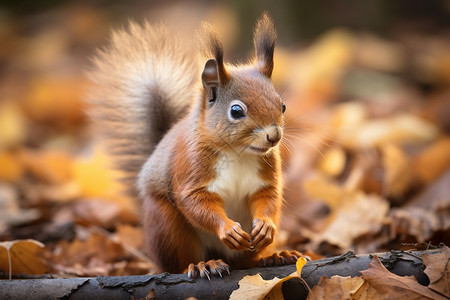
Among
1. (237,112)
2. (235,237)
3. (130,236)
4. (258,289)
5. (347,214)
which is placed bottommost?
(130,236)

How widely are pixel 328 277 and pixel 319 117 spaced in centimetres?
229

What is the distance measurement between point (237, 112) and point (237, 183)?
228mm

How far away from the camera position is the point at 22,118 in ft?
14.3

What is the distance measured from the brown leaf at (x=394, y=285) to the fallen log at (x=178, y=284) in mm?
55

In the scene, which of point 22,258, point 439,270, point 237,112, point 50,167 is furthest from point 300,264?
point 50,167

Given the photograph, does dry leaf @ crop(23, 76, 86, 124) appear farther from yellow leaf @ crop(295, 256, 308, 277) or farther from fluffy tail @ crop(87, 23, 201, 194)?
yellow leaf @ crop(295, 256, 308, 277)

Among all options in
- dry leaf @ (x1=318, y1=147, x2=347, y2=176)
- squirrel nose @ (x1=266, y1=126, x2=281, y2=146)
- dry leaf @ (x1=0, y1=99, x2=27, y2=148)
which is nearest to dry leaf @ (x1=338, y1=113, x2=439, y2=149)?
dry leaf @ (x1=318, y1=147, x2=347, y2=176)

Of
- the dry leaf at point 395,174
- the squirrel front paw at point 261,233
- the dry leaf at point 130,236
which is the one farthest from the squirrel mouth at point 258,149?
the dry leaf at point 395,174

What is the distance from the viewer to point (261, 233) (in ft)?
4.98

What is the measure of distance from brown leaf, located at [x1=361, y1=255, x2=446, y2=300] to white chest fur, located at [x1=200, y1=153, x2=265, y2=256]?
433 millimetres

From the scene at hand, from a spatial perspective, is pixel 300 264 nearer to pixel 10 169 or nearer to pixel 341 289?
pixel 341 289

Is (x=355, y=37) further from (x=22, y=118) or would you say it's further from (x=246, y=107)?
(x=246, y=107)

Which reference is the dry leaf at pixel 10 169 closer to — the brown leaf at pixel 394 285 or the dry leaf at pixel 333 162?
the dry leaf at pixel 333 162

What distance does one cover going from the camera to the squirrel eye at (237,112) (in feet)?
5.18
